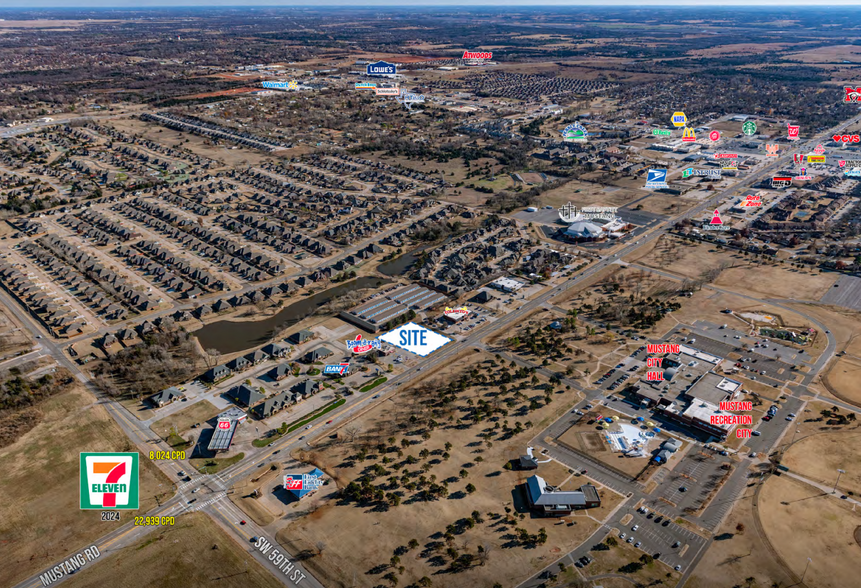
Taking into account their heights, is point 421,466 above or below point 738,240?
below

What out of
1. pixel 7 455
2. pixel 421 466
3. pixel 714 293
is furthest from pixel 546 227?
pixel 7 455

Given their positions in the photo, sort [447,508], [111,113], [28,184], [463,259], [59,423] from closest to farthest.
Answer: [447,508], [59,423], [463,259], [28,184], [111,113]

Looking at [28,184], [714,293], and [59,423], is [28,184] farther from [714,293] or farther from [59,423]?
[714,293]

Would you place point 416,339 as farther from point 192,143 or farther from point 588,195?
point 192,143

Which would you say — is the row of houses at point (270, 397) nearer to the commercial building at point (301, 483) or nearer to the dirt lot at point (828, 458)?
the commercial building at point (301, 483)

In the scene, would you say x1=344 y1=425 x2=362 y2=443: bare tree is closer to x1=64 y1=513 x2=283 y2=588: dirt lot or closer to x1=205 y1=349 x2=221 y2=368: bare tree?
x1=64 y1=513 x2=283 y2=588: dirt lot

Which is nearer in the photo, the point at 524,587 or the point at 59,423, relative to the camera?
the point at 524,587
